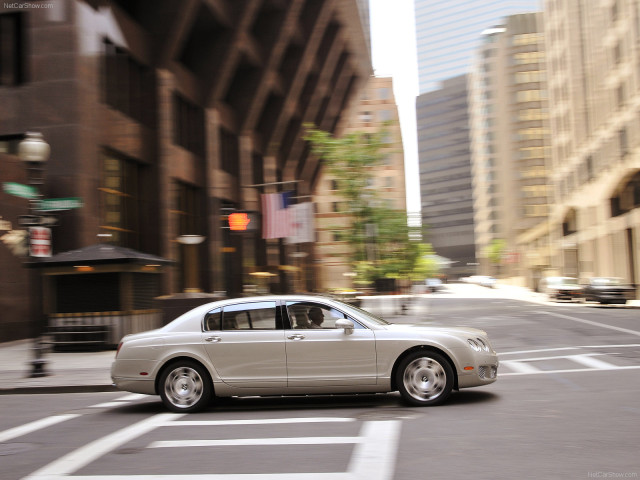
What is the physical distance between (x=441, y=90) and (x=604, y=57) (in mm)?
145335

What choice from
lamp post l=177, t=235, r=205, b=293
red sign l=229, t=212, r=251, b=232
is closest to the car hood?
red sign l=229, t=212, r=251, b=232

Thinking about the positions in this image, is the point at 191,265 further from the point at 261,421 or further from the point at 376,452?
the point at 376,452

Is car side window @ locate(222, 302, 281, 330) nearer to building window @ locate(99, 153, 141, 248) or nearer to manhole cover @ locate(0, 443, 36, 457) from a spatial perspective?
manhole cover @ locate(0, 443, 36, 457)

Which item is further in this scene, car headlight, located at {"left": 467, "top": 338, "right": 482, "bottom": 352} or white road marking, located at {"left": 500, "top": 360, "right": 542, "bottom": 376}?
white road marking, located at {"left": 500, "top": 360, "right": 542, "bottom": 376}

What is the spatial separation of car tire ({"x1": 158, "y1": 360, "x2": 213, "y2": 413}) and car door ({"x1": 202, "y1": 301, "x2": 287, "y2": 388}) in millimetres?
275

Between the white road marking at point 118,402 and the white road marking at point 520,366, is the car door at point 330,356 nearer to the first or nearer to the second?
the white road marking at point 118,402

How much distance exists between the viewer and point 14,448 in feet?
24.6

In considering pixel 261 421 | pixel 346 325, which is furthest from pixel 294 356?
pixel 261 421

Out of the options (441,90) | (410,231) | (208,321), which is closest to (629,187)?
(410,231)

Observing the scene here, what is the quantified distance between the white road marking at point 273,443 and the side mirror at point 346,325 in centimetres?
117

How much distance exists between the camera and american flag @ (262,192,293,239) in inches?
1220

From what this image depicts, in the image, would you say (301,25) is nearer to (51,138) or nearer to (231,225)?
(231,225)

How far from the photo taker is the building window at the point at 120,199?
1007 inches

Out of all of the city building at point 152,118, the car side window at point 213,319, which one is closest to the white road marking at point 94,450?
the car side window at point 213,319
